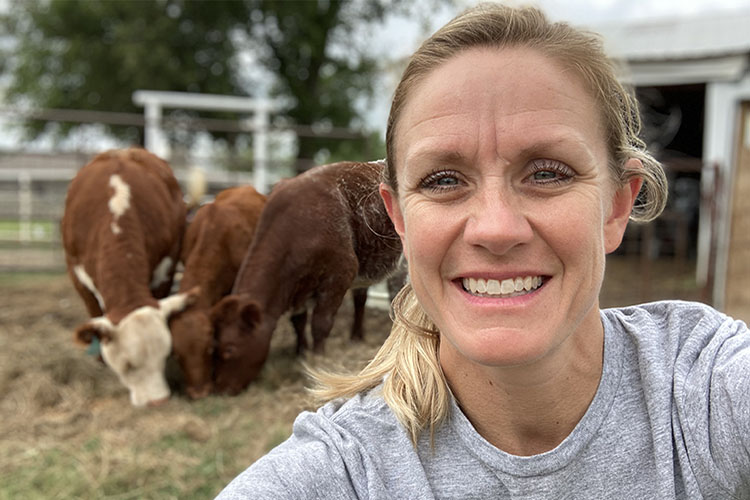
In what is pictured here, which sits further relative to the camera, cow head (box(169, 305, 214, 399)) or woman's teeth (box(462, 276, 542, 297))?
cow head (box(169, 305, 214, 399))

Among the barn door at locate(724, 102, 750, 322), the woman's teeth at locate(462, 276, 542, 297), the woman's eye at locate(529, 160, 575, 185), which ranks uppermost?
the woman's eye at locate(529, 160, 575, 185)

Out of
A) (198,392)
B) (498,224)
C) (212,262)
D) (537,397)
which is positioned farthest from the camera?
(198,392)

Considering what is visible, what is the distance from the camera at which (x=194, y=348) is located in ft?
10.9

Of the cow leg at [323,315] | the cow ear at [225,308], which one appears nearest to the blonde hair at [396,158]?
the cow leg at [323,315]

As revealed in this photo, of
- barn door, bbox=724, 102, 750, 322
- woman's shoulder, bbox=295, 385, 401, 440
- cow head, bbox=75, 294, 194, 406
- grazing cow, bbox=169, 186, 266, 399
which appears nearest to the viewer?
woman's shoulder, bbox=295, 385, 401, 440

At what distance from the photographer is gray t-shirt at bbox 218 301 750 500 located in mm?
1023

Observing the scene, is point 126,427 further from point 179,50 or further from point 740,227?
point 179,50

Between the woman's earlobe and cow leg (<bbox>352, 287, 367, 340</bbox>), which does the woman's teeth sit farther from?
cow leg (<bbox>352, 287, 367, 340</bbox>)

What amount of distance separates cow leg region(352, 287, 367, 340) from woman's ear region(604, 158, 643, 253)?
46cm

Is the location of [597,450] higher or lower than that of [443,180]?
lower

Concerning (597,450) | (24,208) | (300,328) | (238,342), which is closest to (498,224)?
(597,450)

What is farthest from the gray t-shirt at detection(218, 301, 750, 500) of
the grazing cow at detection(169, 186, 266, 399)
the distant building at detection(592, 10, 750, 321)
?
the distant building at detection(592, 10, 750, 321)

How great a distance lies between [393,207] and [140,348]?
298 cm

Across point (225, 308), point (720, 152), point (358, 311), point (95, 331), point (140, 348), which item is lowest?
point (140, 348)
